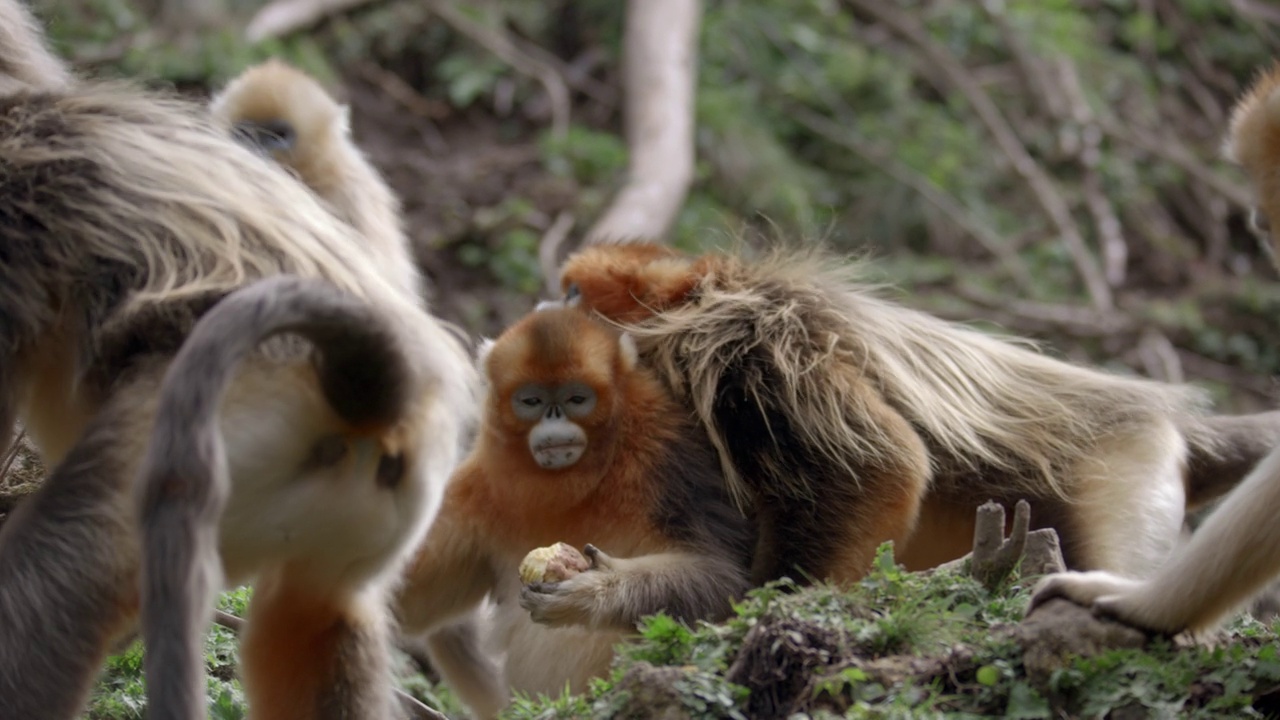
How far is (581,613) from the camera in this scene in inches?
150

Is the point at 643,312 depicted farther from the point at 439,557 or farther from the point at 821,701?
the point at 821,701

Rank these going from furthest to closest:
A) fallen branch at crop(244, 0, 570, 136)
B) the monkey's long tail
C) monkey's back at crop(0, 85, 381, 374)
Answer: fallen branch at crop(244, 0, 570, 136) → monkey's back at crop(0, 85, 381, 374) → the monkey's long tail

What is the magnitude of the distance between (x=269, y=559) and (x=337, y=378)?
0.50m

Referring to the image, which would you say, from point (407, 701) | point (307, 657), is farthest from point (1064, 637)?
point (407, 701)

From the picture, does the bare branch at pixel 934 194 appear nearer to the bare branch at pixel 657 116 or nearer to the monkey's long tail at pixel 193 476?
the bare branch at pixel 657 116

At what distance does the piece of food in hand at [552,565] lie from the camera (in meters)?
3.82

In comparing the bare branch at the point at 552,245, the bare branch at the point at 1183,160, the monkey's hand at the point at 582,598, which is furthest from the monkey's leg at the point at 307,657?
the bare branch at the point at 1183,160

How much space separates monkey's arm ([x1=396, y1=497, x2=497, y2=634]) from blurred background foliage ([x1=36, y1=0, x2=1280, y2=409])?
424 centimetres

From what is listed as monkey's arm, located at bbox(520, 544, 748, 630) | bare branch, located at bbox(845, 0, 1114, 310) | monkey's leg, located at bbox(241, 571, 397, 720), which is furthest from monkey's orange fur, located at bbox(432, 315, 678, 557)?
bare branch, located at bbox(845, 0, 1114, 310)

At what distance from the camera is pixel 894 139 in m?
10.6

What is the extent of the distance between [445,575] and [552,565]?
22.9 inches

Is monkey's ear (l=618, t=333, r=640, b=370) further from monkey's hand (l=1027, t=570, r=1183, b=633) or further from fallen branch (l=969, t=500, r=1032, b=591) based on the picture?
monkey's hand (l=1027, t=570, r=1183, b=633)

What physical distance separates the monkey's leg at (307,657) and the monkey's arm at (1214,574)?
63.0 inches

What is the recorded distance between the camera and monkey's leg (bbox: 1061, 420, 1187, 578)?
427 centimetres
